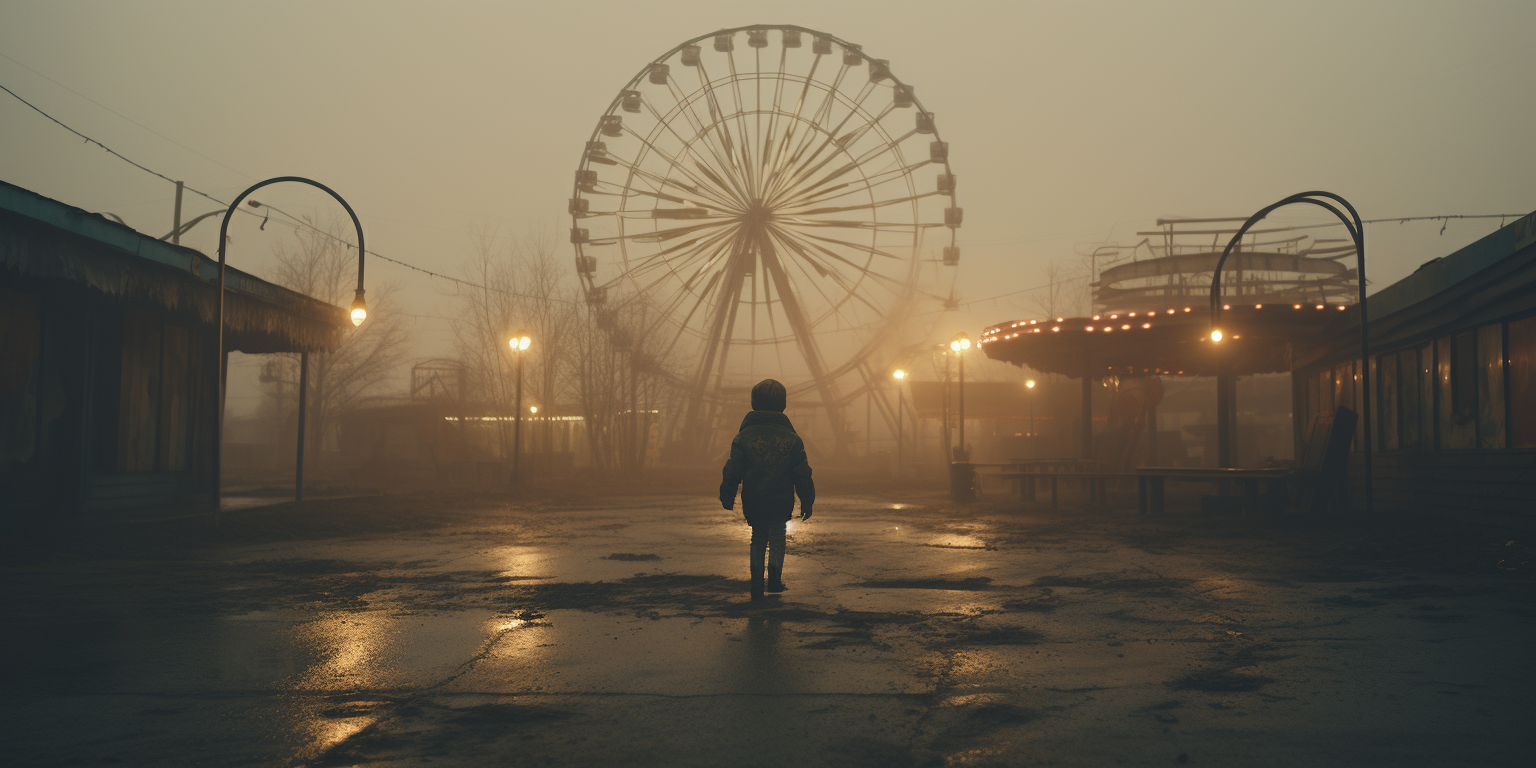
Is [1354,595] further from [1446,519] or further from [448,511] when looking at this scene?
[448,511]

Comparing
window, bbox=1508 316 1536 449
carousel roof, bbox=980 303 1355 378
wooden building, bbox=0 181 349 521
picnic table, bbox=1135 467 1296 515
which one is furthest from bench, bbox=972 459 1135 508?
wooden building, bbox=0 181 349 521

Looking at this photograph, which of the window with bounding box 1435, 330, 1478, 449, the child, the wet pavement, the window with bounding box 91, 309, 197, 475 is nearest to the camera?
the wet pavement

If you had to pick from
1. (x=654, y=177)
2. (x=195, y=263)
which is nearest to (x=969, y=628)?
(x=195, y=263)

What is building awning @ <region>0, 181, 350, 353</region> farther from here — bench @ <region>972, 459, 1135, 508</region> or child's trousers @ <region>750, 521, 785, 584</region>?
bench @ <region>972, 459, 1135, 508</region>

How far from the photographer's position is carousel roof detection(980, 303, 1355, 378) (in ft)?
61.1

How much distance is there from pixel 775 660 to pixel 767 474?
7.48 ft

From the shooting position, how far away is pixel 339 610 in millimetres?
7199

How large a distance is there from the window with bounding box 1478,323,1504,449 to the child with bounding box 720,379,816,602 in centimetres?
878

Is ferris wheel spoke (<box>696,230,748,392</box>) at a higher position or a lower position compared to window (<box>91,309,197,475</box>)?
higher

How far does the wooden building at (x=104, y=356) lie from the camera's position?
1106 centimetres

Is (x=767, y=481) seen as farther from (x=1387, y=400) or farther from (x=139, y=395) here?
(x=1387, y=400)

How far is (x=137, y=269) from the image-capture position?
40.1ft

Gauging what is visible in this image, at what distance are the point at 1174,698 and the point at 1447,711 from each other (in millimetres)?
985

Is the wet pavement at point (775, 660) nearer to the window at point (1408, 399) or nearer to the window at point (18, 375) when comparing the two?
the window at point (18, 375)
